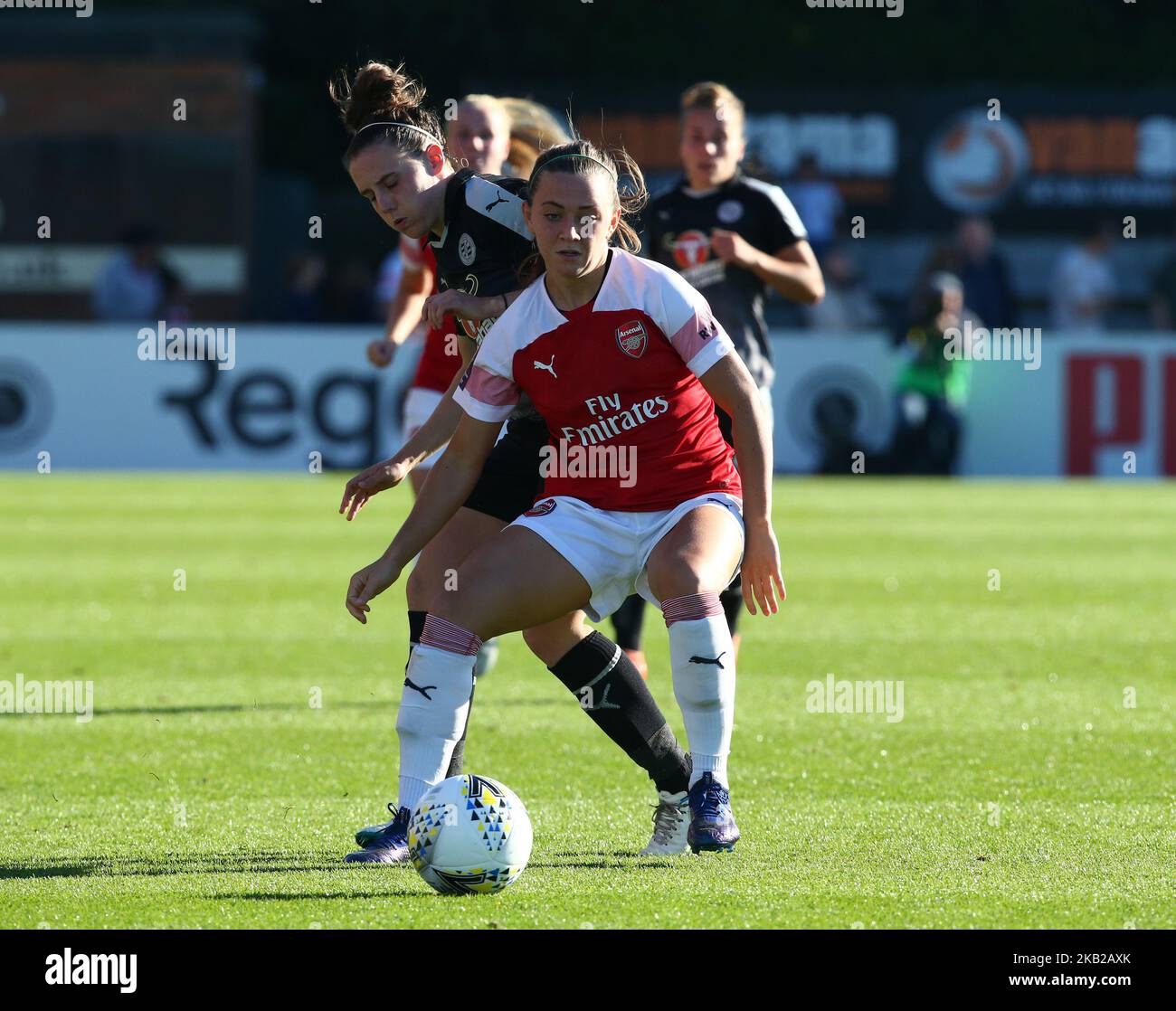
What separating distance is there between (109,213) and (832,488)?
11521 millimetres

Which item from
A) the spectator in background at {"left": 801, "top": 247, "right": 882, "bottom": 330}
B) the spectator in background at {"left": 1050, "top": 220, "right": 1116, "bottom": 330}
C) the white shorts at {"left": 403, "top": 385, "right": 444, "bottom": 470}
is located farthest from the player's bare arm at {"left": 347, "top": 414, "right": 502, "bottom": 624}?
the spectator in background at {"left": 1050, "top": 220, "right": 1116, "bottom": 330}

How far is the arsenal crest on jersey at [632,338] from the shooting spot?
5.12 m

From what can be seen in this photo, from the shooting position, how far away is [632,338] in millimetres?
5125

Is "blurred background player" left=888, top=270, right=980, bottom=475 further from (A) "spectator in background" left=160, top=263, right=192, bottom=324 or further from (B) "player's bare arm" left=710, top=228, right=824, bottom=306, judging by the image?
(B) "player's bare arm" left=710, top=228, right=824, bottom=306

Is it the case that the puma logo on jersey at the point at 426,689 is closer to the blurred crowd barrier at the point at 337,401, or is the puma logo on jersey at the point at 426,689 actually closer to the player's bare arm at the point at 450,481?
the player's bare arm at the point at 450,481

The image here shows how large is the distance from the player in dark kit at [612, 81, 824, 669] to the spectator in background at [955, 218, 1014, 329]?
13731mm

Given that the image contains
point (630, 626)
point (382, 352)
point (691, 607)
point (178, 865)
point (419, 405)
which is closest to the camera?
point (691, 607)

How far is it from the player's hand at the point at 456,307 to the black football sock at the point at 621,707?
2.97 feet

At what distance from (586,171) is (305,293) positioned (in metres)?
16.8

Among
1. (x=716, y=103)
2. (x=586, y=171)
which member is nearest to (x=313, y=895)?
(x=586, y=171)

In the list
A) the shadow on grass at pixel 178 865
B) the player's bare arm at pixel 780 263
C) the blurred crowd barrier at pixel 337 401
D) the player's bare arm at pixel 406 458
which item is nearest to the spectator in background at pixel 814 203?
the blurred crowd barrier at pixel 337 401

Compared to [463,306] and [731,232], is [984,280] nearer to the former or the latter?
[731,232]
